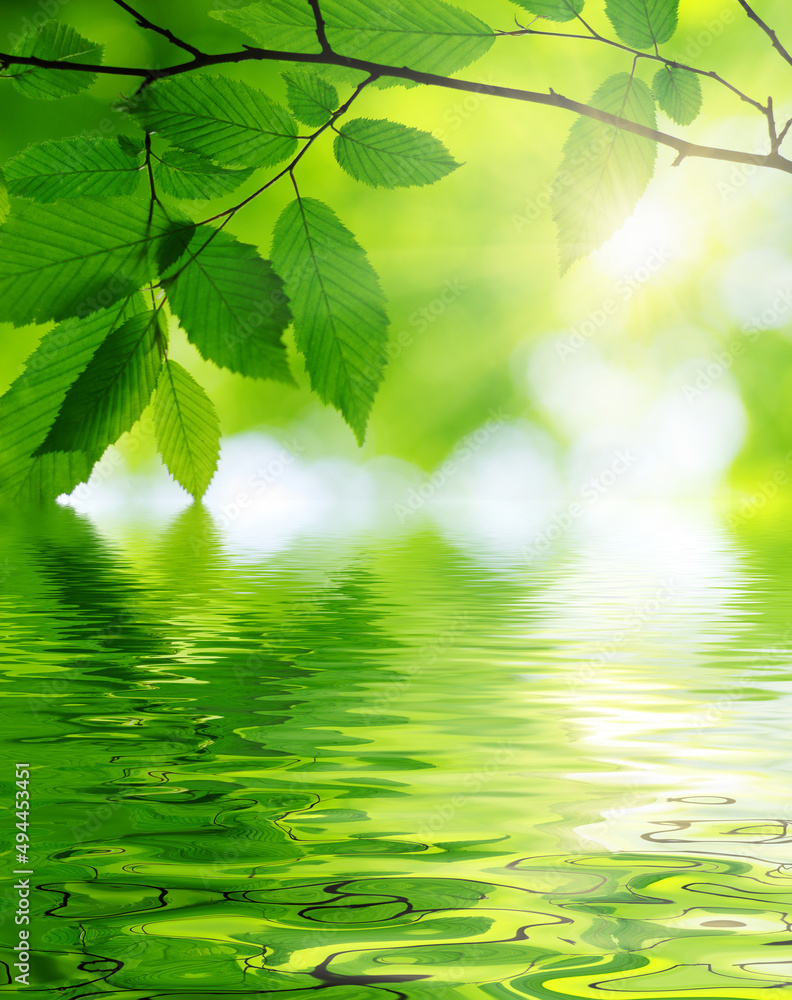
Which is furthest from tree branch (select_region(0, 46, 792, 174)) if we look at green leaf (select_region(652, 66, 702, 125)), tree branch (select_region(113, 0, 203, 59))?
green leaf (select_region(652, 66, 702, 125))

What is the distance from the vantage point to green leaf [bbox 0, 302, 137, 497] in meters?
0.44

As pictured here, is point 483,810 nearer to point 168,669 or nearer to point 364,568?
point 168,669

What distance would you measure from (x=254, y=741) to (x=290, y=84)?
8.90 feet

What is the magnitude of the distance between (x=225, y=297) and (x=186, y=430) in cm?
7

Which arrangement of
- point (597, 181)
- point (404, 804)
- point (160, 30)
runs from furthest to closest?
1. point (404, 804)
2. point (597, 181)
3. point (160, 30)

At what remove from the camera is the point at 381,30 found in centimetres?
48

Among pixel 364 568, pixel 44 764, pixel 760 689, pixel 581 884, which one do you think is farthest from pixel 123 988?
pixel 364 568

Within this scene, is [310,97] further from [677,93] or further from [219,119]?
[677,93]

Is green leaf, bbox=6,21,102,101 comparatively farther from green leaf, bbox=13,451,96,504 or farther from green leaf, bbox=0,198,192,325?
green leaf, bbox=13,451,96,504

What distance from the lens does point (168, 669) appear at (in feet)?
14.4

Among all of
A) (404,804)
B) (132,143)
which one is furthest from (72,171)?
(404,804)

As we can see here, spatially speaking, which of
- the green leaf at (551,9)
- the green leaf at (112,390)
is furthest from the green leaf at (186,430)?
the green leaf at (551,9)

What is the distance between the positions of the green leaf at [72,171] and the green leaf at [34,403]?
64 mm

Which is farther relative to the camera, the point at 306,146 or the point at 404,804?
the point at 404,804
